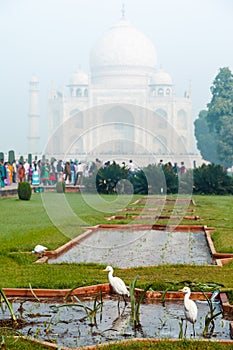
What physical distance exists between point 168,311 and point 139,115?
51.6 metres

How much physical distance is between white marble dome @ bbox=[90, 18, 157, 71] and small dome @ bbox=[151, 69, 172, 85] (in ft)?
3.47

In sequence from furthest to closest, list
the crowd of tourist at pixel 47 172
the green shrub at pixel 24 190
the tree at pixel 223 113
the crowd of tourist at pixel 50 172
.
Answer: the tree at pixel 223 113
the crowd of tourist at pixel 47 172
the crowd of tourist at pixel 50 172
the green shrub at pixel 24 190

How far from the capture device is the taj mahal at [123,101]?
54125 millimetres

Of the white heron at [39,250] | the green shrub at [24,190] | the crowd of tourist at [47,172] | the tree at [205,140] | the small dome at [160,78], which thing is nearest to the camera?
the white heron at [39,250]

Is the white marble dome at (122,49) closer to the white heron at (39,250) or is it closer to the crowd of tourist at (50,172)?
the crowd of tourist at (50,172)

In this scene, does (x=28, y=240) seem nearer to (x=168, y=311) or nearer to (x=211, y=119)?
(x=168, y=311)

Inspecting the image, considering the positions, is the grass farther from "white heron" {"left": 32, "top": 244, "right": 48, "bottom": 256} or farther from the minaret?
the minaret

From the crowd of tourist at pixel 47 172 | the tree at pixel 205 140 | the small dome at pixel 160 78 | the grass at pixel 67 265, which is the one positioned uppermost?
the small dome at pixel 160 78

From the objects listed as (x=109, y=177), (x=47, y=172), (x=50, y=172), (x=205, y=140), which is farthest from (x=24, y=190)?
(x=205, y=140)

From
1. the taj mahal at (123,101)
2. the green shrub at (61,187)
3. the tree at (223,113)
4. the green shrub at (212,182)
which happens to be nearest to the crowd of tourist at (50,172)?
the green shrub at (212,182)

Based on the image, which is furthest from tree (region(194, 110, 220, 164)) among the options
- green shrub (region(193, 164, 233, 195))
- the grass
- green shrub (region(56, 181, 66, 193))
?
the grass

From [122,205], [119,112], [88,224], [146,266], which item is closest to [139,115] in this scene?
[119,112]

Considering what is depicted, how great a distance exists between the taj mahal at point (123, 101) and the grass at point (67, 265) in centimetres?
4056

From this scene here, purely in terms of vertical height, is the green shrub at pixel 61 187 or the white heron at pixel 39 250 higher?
the green shrub at pixel 61 187
